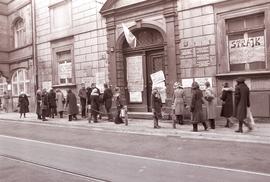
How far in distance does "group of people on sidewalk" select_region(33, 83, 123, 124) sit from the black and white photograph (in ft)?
0.19

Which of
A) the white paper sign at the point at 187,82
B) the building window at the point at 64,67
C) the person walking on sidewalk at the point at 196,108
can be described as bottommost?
the person walking on sidewalk at the point at 196,108

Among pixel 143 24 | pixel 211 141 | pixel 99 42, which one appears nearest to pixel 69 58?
pixel 99 42

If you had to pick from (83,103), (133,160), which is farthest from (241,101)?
(83,103)

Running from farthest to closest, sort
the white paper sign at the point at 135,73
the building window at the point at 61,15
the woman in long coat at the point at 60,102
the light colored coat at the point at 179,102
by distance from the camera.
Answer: the building window at the point at 61,15, the woman in long coat at the point at 60,102, the white paper sign at the point at 135,73, the light colored coat at the point at 179,102

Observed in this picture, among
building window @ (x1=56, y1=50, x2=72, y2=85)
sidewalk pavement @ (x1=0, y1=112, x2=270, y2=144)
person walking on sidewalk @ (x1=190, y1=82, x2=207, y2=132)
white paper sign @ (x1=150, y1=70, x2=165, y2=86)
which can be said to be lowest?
sidewalk pavement @ (x1=0, y1=112, x2=270, y2=144)

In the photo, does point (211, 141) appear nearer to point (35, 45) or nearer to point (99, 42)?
point (99, 42)

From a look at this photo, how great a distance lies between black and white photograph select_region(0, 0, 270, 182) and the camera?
293 inches

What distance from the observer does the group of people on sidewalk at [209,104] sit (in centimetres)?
1098

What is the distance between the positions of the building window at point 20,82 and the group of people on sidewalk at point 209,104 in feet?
46.2

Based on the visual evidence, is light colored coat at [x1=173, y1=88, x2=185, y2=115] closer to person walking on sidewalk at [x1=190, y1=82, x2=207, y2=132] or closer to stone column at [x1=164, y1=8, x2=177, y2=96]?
person walking on sidewalk at [x1=190, y1=82, x2=207, y2=132]

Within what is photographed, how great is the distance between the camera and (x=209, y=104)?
41.1 ft

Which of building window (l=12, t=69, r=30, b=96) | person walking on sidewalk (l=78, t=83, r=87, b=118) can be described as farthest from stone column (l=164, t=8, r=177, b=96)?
building window (l=12, t=69, r=30, b=96)

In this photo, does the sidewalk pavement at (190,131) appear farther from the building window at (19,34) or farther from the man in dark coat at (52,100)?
the building window at (19,34)

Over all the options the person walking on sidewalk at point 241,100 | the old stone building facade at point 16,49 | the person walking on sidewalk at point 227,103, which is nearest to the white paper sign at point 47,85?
the old stone building facade at point 16,49
